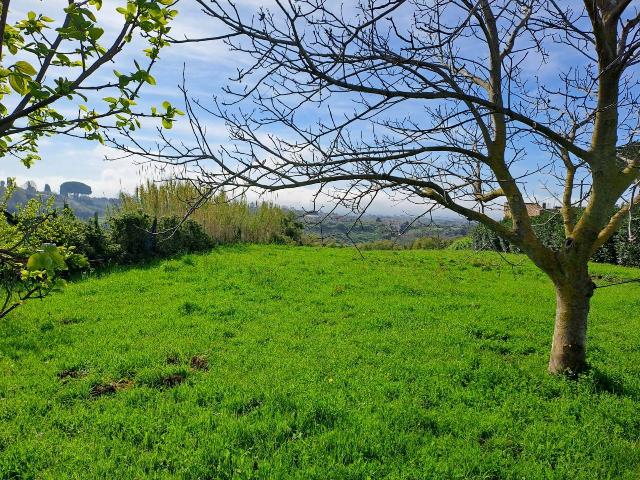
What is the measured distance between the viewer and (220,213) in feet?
59.5

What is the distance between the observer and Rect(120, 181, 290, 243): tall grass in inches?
653

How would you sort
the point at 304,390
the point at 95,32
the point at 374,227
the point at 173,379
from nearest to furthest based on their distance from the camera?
the point at 95,32 → the point at 374,227 → the point at 304,390 → the point at 173,379

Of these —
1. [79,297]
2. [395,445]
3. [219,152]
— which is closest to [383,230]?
[219,152]

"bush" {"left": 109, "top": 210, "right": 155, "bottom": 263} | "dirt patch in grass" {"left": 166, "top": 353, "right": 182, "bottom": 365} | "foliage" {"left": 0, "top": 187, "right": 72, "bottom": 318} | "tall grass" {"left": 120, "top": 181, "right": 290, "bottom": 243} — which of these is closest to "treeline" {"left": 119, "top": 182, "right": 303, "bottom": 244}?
"tall grass" {"left": 120, "top": 181, "right": 290, "bottom": 243}

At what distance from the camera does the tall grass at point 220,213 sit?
16594 millimetres

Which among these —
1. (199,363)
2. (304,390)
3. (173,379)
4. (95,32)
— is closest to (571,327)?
(304,390)

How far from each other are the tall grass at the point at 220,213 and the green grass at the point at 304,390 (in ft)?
26.1

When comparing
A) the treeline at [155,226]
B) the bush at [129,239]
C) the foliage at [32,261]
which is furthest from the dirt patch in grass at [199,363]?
the bush at [129,239]

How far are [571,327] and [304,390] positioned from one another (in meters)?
3.28

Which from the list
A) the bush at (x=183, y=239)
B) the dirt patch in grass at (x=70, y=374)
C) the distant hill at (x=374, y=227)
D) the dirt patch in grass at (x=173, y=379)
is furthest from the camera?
the bush at (x=183, y=239)

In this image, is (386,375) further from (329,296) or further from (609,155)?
(329,296)

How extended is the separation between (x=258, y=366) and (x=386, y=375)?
1.62 metres

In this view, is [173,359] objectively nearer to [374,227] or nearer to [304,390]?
[304,390]

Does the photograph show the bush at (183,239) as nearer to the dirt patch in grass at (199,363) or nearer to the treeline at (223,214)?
the treeline at (223,214)
